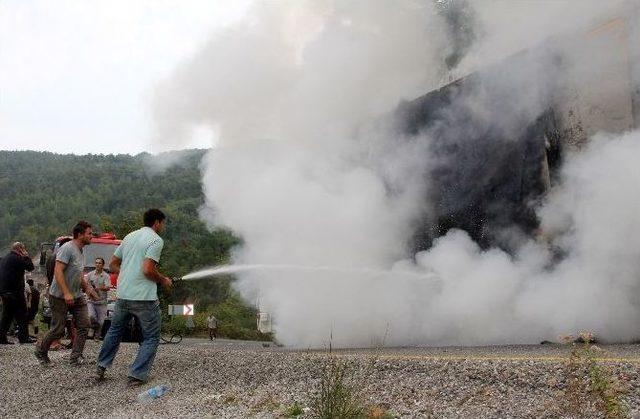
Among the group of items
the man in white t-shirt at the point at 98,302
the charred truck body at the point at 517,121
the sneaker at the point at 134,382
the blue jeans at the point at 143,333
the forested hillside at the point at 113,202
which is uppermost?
the forested hillside at the point at 113,202

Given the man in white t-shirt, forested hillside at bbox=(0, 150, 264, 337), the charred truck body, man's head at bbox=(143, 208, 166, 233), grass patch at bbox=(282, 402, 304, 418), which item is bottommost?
grass patch at bbox=(282, 402, 304, 418)

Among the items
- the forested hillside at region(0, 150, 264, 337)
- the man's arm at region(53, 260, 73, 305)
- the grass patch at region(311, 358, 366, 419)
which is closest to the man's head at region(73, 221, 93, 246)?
the man's arm at region(53, 260, 73, 305)

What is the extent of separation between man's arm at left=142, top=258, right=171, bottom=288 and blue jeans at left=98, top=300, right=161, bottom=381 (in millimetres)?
219

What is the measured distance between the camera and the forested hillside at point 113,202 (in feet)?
229

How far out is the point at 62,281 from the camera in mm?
6629

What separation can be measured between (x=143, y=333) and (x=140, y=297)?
12.8 inches

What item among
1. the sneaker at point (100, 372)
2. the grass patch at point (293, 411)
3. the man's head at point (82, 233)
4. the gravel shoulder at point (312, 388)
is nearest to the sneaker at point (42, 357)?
the gravel shoulder at point (312, 388)

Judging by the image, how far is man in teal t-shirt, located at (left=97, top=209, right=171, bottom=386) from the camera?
5.59 m

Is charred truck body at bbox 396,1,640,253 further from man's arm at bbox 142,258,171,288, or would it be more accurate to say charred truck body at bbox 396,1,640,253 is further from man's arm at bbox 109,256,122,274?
man's arm at bbox 109,256,122,274

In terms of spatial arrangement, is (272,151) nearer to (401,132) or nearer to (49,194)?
(401,132)

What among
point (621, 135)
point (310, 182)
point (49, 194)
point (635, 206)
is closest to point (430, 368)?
point (635, 206)

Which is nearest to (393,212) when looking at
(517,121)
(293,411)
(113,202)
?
(517,121)

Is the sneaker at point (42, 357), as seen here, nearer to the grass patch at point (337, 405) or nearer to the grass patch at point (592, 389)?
the grass patch at point (337, 405)

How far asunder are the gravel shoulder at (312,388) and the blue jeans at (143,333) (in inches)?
7.8
